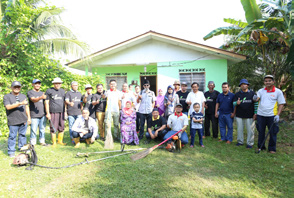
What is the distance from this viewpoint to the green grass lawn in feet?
9.73

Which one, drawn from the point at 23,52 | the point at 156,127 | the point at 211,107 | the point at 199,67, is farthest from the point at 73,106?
the point at 199,67

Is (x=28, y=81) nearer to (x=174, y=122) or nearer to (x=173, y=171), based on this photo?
(x=174, y=122)

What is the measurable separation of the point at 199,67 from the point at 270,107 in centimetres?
527

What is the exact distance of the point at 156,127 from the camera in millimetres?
5492

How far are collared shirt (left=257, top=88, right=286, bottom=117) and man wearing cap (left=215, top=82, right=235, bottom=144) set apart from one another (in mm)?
886

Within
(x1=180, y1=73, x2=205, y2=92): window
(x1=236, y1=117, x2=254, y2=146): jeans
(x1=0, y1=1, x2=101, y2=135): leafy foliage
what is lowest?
(x1=236, y1=117, x2=254, y2=146): jeans

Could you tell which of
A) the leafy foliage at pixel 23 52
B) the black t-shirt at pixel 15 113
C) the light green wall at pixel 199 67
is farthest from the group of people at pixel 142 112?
the light green wall at pixel 199 67

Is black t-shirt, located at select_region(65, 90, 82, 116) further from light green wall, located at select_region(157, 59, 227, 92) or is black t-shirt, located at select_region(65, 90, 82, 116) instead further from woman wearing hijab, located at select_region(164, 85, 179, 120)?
light green wall, located at select_region(157, 59, 227, 92)

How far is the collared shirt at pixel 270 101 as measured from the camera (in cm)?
457

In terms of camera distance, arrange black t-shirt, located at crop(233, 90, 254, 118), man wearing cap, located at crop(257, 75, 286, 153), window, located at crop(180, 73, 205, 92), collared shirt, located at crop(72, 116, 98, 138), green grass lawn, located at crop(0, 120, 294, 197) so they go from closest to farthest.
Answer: green grass lawn, located at crop(0, 120, 294, 197)
man wearing cap, located at crop(257, 75, 286, 153)
black t-shirt, located at crop(233, 90, 254, 118)
collared shirt, located at crop(72, 116, 98, 138)
window, located at crop(180, 73, 205, 92)

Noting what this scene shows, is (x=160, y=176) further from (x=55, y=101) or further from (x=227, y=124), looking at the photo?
(x=55, y=101)

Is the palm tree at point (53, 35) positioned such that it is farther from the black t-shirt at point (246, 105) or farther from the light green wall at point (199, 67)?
the black t-shirt at point (246, 105)

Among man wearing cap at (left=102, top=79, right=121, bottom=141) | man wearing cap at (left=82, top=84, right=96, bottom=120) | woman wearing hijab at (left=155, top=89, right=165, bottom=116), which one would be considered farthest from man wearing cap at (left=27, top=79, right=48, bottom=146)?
woman wearing hijab at (left=155, top=89, right=165, bottom=116)

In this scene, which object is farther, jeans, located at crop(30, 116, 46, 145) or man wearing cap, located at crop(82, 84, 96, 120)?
man wearing cap, located at crop(82, 84, 96, 120)
